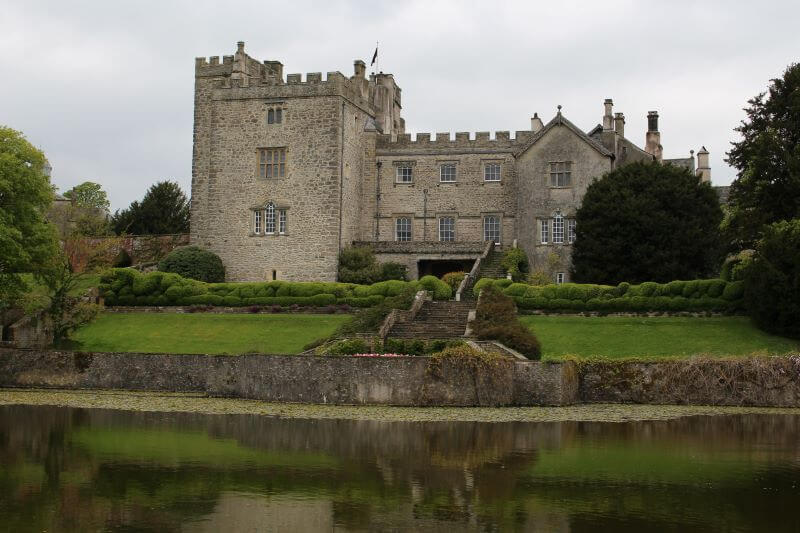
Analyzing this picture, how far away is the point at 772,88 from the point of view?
42.0 meters

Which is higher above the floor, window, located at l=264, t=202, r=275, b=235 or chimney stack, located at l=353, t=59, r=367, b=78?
chimney stack, located at l=353, t=59, r=367, b=78

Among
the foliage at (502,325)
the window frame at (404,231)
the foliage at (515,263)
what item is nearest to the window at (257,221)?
the window frame at (404,231)

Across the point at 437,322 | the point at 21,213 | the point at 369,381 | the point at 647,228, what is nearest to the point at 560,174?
the point at 647,228

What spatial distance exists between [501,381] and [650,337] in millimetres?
11978

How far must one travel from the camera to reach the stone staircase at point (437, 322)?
3716cm

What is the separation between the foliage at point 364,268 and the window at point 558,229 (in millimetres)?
7713

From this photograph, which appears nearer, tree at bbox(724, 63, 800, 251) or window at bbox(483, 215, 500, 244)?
Result: tree at bbox(724, 63, 800, 251)

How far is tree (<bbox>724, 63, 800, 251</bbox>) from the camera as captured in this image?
40000 millimetres

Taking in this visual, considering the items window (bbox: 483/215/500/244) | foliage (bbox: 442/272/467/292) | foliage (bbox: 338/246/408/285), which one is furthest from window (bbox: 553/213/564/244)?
foliage (bbox: 338/246/408/285)

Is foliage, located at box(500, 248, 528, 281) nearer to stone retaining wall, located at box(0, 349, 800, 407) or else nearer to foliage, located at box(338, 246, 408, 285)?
foliage, located at box(338, 246, 408, 285)

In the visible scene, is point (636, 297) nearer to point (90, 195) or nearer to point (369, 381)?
point (369, 381)

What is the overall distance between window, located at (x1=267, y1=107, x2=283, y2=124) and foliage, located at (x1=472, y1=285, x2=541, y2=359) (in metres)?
18.9

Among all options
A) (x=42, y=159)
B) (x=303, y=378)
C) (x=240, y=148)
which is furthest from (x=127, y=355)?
(x=240, y=148)

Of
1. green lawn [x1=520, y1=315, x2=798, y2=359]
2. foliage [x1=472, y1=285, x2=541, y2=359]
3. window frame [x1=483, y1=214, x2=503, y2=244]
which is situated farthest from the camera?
window frame [x1=483, y1=214, x2=503, y2=244]
